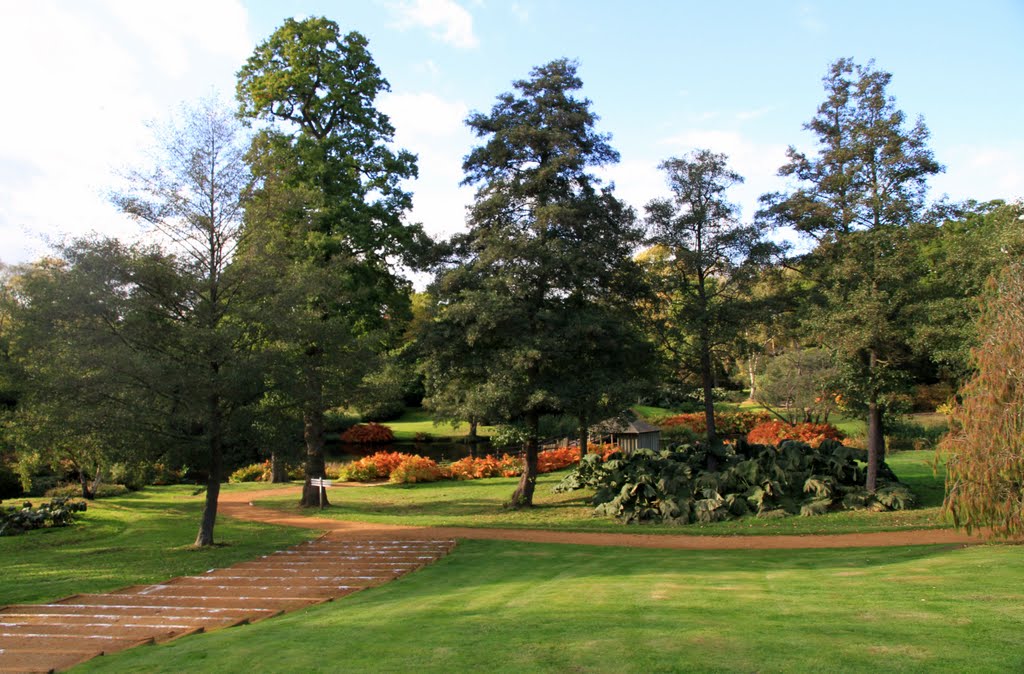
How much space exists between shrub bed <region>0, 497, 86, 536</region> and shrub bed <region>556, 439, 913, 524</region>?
14.5 metres

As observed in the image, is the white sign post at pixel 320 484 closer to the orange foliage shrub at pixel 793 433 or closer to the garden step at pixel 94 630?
the garden step at pixel 94 630

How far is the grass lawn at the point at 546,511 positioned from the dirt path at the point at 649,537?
1.95 feet

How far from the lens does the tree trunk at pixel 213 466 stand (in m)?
14.4

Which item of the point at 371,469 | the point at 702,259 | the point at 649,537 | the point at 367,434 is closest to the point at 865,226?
the point at 702,259

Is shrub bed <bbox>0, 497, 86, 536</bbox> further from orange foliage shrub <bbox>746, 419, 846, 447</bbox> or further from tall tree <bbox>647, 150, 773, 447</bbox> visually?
orange foliage shrub <bbox>746, 419, 846, 447</bbox>

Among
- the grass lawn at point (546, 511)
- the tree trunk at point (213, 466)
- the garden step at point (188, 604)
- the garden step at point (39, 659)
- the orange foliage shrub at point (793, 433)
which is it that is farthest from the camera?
the orange foliage shrub at point (793, 433)

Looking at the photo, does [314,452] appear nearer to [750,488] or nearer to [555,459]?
[750,488]

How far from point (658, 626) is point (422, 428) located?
155 feet

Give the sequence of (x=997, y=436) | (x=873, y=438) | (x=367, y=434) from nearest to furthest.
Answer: (x=997, y=436) → (x=873, y=438) → (x=367, y=434)

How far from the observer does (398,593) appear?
993 centimetres

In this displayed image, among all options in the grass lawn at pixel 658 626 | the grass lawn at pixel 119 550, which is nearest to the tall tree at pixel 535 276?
the grass lawn at pixel 119 550

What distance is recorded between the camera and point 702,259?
20828 mm

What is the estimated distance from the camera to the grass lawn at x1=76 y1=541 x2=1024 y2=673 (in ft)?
17.7

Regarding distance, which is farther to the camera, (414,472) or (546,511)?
(414,472)
